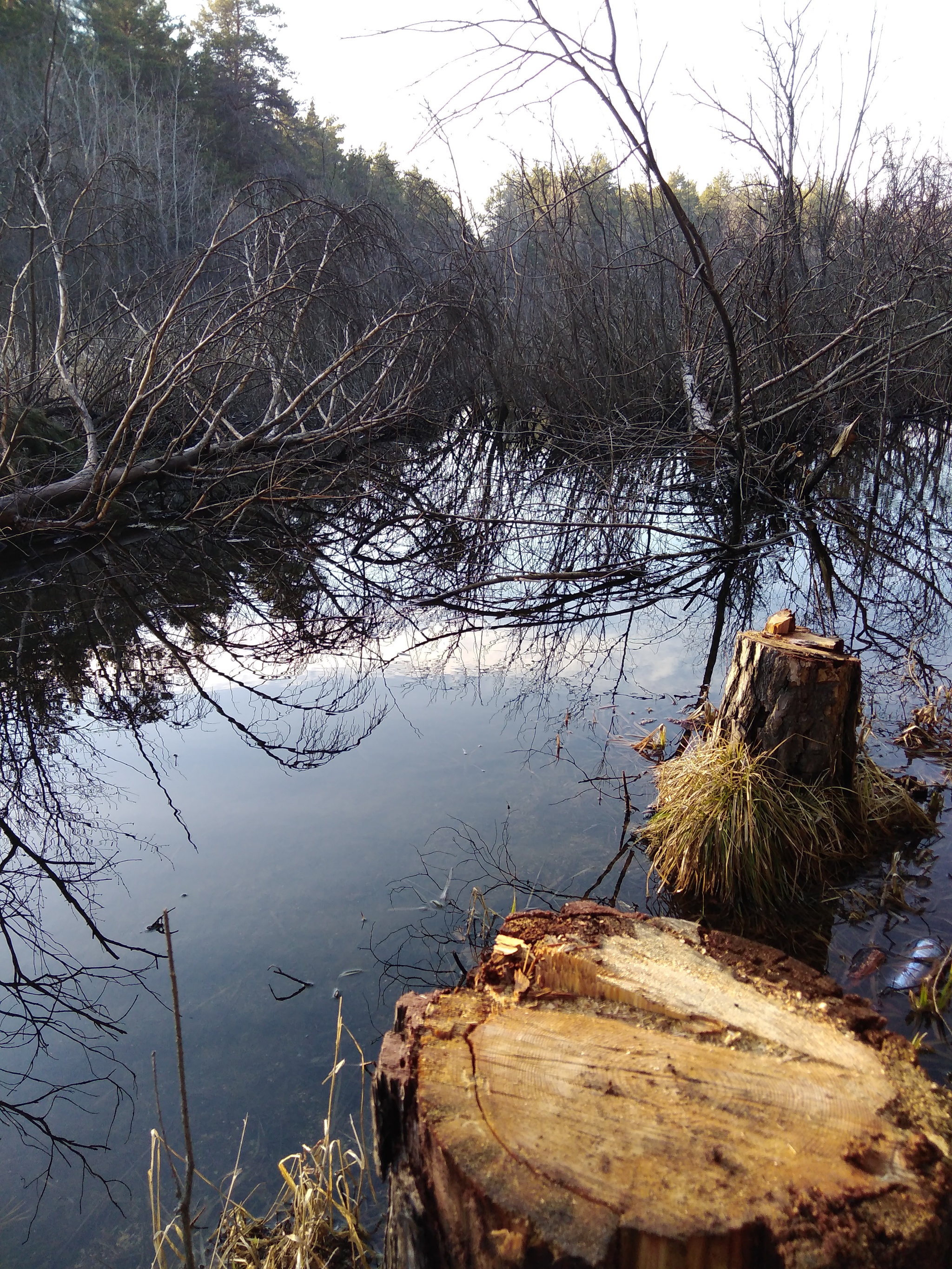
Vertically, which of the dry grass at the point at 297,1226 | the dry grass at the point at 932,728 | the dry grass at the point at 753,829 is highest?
the dry grass at the point at 932,728

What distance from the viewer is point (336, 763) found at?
4246 millimetres

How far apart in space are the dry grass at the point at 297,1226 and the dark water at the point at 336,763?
74 millimetres

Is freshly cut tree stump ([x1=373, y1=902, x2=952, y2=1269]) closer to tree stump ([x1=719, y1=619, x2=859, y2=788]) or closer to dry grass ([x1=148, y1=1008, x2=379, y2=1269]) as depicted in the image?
dry grass ([x1=148, y1=1008, x2=379, y2=1269])

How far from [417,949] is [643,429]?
828cm

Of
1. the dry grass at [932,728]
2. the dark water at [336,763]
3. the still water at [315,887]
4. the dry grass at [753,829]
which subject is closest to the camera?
the still water at [315,887]

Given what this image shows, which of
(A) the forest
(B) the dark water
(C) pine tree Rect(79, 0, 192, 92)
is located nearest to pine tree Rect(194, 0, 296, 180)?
(C) pine tree Rect(79, 0, 192, 92)

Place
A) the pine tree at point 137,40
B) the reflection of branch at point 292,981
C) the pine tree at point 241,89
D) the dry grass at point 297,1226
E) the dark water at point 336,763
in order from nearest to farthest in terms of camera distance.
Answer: the dry grass at point 297,1226 → the dark water at point 336,763 → the reflection of branch at point 292,981 → the pine tree at point 137,40 → the pine tree at point 241,89

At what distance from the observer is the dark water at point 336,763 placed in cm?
232

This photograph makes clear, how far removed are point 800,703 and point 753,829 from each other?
50 cm

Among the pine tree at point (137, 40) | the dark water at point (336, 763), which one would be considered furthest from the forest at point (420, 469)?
the pine tree at point (137, 40)

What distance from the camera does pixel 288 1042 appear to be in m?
2.40

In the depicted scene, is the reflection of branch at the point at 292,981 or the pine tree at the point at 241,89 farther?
the pine tree at the point at 241,89

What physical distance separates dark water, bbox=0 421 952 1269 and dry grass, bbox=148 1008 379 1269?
7 centimetres

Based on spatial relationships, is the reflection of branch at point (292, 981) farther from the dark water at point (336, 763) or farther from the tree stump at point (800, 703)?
the tree stump at point (800, 703)
